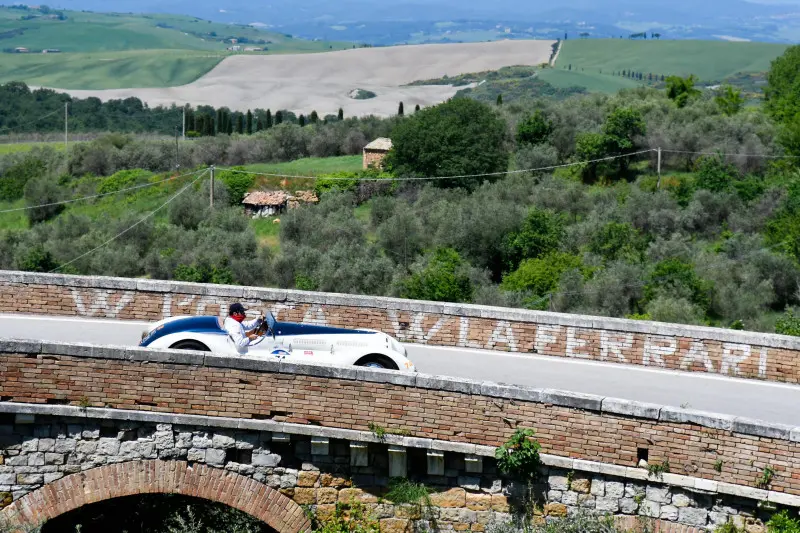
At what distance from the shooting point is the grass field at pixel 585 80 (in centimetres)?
14700

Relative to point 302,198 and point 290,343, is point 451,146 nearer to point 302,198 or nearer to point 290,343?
point 302,198

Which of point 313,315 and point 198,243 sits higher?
point 313,315

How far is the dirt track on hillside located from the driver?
11113cm

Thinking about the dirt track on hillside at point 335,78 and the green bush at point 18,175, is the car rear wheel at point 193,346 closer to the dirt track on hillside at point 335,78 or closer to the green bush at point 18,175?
the green bush at point 18,175

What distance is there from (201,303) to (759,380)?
791 centimetres

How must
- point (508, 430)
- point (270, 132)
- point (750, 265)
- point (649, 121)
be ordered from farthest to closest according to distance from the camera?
point (270, 132) → point (649, 121) → point (750, 265) → point (508, 430)

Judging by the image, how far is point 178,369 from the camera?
12625mm

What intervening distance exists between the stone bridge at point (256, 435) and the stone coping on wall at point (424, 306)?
162 inches

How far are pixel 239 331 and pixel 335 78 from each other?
16083 cm

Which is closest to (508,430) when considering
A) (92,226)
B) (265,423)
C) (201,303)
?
(265,423)

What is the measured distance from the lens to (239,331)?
13953 millimetres

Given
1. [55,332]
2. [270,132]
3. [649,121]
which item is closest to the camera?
[55,332]

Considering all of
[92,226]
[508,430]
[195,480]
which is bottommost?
[92,226]

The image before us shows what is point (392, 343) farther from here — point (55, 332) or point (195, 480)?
point (55, 332)
